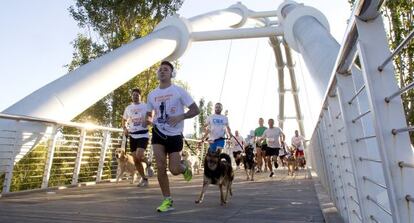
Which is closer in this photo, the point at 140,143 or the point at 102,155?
the point at 140,143

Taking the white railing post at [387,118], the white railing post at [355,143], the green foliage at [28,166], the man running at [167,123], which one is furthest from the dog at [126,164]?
the white railing post at [387,118]

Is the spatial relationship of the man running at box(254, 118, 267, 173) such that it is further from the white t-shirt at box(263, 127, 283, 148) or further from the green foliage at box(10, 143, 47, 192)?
the green foliage at box(10, 143, 47, 192)

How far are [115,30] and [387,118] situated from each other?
→ 20.6 metres

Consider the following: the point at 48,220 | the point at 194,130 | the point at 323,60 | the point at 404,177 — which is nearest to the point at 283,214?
the point at 48,220

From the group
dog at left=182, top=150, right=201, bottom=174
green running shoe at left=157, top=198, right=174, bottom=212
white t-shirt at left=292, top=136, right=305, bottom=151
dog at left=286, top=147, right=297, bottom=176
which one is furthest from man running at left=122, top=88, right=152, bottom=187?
white t-shirt at left=292, top=136, right=305, bottom=151

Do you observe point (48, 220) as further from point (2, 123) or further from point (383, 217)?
point (2, 123)

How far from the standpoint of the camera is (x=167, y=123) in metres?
5.08

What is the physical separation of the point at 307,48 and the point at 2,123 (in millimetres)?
10140

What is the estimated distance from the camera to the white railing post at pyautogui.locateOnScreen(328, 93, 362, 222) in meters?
3.19

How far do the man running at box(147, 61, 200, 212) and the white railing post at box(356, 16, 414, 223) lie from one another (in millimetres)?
3396

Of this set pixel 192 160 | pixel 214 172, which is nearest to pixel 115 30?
pixel 192 160

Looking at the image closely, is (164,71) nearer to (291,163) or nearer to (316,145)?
(316,145)

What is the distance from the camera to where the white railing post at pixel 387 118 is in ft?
4.90

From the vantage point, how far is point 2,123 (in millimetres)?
7711
